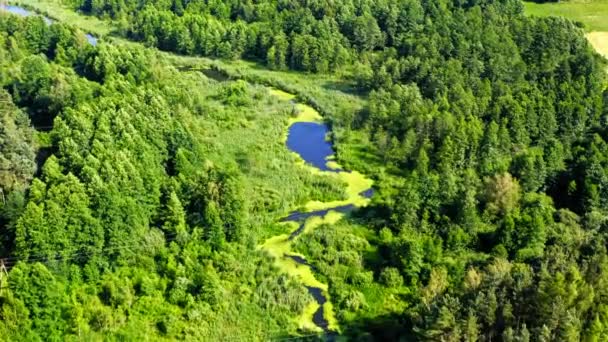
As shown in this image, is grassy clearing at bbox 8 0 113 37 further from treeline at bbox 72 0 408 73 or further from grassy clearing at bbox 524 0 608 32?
grassy clearing at bbox 524 0 608 32

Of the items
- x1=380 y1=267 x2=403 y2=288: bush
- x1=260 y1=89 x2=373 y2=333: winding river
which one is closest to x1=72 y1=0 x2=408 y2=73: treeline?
x1=260 y1=89 x2=373 y2=333: winding river

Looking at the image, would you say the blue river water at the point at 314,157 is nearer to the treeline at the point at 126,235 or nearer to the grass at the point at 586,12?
the treeline at the point at 126,235

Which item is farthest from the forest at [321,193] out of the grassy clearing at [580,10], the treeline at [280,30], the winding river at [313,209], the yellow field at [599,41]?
the grassy clearing at [580,10]

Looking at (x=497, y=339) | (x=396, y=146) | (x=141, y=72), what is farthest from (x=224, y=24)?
(x=497, y=339)

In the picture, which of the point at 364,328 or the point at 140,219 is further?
the point at 140,219

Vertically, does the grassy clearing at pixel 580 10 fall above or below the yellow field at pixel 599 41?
above

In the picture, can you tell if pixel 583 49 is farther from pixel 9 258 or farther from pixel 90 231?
pixel 9 258

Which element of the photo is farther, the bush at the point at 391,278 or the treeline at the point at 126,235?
the bush at the point at 391,278
